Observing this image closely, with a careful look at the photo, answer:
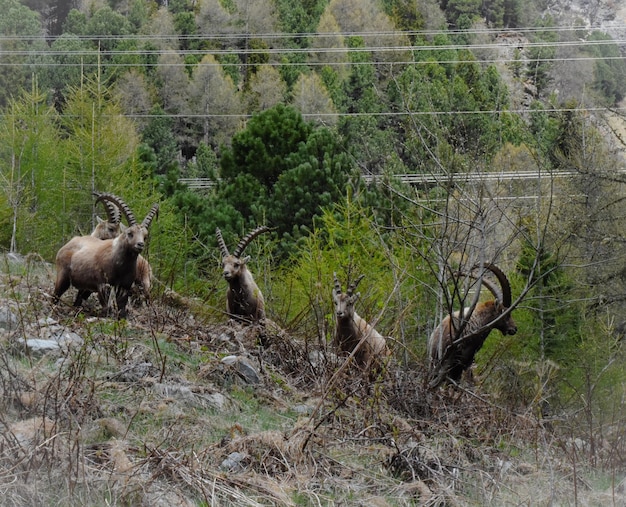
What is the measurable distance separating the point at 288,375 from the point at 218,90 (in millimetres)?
74361

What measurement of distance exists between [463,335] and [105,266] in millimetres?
4102

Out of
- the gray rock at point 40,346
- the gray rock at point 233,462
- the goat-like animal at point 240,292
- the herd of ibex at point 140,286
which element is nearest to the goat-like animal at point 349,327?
the herd of ibex at point 140,286

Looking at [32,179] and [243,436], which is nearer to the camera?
[243,436]

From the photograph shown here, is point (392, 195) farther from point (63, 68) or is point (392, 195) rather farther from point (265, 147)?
point (63, 68)

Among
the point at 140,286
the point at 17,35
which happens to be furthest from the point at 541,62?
the point at 17,35

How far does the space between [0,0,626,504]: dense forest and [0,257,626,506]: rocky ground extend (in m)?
0.49

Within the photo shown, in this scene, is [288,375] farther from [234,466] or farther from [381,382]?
[234,466]

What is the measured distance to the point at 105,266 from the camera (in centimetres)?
1102

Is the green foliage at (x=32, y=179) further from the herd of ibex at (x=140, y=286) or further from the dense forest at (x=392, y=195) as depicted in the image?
the herd of ibex at (x=140, y=286)

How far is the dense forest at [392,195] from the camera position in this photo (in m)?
9.44

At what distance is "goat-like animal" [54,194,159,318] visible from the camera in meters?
10.8

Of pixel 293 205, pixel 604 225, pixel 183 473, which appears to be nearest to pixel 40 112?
pixel 293 205

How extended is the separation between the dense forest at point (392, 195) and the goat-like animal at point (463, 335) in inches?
10.8

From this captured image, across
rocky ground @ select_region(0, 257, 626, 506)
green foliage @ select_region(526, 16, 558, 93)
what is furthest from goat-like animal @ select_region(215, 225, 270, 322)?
green foliage @ select_region(526, 16, 558, 93)
